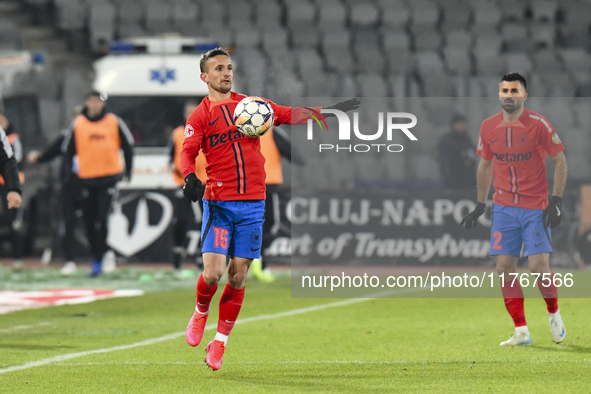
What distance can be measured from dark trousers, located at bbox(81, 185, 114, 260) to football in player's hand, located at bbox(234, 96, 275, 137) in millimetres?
7332

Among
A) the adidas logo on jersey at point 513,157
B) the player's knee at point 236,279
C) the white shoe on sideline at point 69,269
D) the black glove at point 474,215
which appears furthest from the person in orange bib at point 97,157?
the player's knee at point 236,279

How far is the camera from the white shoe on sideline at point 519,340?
6707 mm

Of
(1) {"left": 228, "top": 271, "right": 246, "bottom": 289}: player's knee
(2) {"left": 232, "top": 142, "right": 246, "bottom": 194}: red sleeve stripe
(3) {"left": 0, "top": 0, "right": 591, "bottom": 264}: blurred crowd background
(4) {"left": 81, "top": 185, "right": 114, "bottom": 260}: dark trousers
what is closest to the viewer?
(2) {"left": 232, "top": 142, "right": 246, "bottom": 194}: red sleeve stripe

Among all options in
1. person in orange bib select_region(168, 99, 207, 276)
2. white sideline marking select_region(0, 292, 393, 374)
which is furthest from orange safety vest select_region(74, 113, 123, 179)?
white sideline marking select_region(0, 292, 393, 374)

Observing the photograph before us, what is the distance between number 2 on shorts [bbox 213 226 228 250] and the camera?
574 centimetres

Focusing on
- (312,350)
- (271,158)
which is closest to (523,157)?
(312,350)

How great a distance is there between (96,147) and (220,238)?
24.2ft

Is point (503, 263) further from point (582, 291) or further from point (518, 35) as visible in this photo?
point (518, 35)

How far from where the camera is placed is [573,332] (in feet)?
24.4

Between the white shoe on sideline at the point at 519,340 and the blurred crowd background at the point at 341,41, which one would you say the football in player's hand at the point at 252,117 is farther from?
the blurred crowd background at the point at 341,41

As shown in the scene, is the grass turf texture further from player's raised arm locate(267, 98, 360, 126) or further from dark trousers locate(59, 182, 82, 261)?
dark trousers locate(59, 182, 82, 261)

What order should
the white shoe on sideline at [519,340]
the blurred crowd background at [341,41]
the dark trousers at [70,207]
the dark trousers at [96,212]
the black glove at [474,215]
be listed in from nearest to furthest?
the white shoe on sideline at [519,340] → the black glove at [474,215] → the dark trousers at [96,212] → the dark trousers at [70,207] → the blurred crowd background at [341,41]

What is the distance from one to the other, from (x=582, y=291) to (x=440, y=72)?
8.78 metres

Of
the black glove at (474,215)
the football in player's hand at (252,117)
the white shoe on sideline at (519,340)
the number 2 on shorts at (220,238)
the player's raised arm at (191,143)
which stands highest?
the football in player's hand at (252,117)
